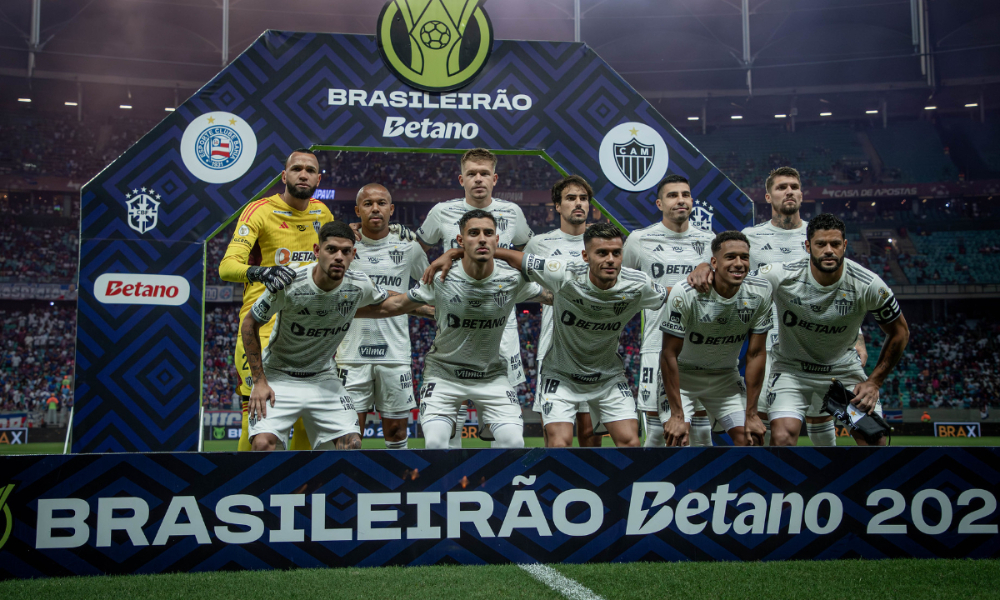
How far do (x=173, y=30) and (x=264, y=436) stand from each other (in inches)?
1181

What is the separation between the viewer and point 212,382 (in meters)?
25.1

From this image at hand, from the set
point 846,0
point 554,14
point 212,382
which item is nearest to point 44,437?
point 212,382

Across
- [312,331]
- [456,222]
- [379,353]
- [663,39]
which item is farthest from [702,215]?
[663,39]

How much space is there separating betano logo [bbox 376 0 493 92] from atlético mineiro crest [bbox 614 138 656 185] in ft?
5.56

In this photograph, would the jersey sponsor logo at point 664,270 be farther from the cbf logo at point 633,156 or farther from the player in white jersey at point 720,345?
the cbf logo at point 633,156

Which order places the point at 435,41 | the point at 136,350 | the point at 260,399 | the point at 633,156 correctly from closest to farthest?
1. the point at 260,399
2. the point at 136,350
3. the point at 435,41
4. the point at 633,156

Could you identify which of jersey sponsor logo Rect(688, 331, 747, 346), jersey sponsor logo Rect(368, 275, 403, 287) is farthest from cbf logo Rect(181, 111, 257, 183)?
jersey sponsor logo Rect(688, 331, 747, 346)

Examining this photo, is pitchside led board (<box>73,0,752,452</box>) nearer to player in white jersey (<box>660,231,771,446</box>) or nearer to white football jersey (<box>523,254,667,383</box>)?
player in white jersey (<box>660,231,771,446</box>)

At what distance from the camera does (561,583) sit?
3645mm

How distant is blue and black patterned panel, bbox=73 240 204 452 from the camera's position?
6.62 m

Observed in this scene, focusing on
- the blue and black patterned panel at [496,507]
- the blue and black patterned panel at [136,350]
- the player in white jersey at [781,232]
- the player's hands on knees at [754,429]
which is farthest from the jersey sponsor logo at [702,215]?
the blue and black patterned panel at [136,350]

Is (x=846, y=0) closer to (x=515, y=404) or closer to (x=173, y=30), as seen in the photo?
(x=173, y=30)

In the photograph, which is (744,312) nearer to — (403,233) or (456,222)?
(456,222)

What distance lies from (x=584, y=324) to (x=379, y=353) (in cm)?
190
